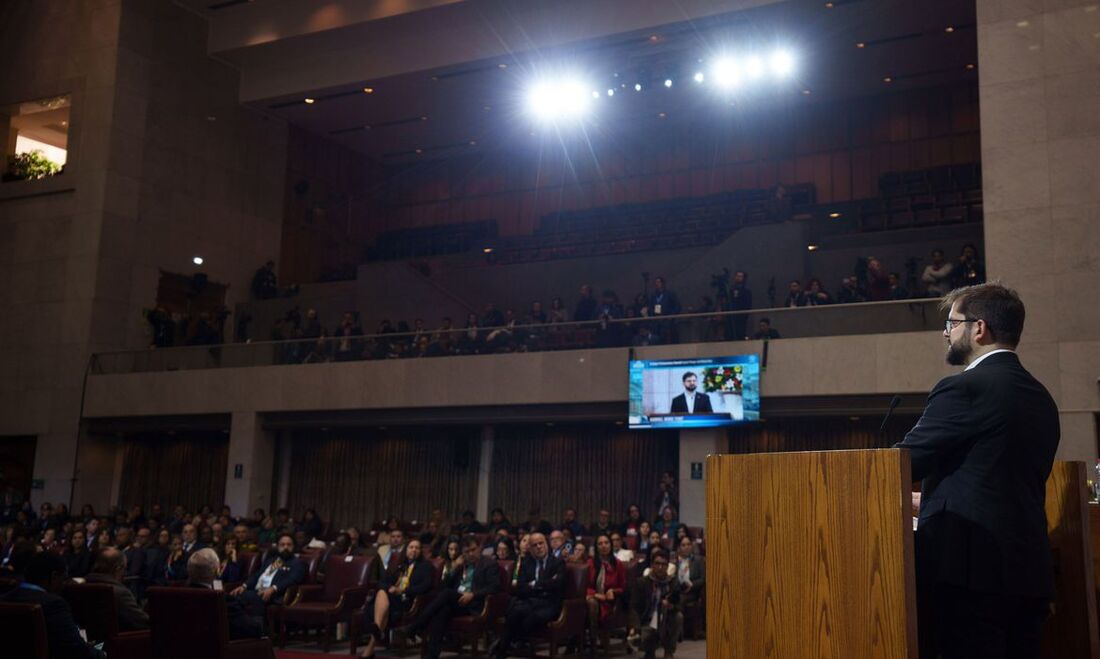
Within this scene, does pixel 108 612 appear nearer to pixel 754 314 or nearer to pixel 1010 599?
pixel 1010 599

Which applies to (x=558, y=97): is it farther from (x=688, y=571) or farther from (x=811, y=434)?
(x=688, y=571)

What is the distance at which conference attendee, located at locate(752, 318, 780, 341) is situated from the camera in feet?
49.1

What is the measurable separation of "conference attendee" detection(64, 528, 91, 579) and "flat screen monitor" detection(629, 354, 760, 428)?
25.6ft

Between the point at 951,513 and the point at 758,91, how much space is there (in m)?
20.9

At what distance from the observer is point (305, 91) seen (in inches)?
883

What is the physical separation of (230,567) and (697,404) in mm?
6924

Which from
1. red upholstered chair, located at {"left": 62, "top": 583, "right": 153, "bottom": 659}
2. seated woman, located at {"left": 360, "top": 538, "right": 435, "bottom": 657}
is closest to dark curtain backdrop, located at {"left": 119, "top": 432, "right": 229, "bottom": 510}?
seated woman, located at {"left": 360, "top": 538, "right": 435, "bottom": 657}

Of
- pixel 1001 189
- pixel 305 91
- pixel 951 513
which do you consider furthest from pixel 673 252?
pixel 951 513

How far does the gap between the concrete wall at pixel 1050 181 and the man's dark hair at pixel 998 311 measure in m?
11.0

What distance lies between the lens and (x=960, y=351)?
285 centimetres

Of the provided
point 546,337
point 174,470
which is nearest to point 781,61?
point 546,337

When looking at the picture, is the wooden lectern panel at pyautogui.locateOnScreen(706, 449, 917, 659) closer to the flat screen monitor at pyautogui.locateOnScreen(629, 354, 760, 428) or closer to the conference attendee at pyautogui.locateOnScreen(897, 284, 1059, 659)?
the conference attendee at pyautogui.locateOnScreen(897, 284, 1059, 659)

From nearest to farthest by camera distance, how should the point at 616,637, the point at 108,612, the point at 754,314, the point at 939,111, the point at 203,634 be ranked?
the point at 203,634 → the point at 108,612 → the point at 616,637 → the point at 754,314 → the point at 939,111

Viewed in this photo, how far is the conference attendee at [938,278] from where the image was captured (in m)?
14.4
